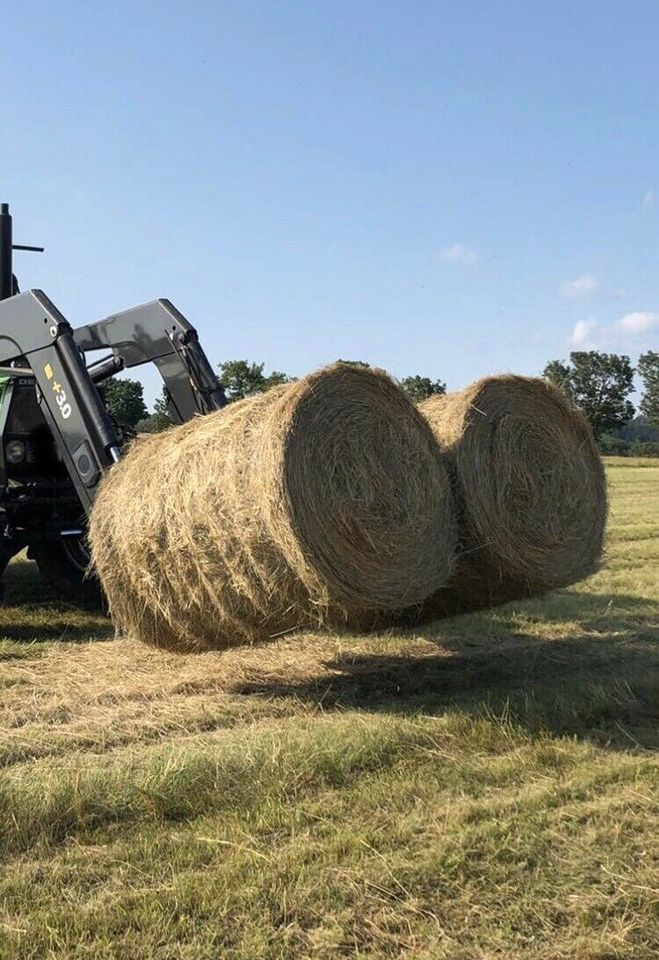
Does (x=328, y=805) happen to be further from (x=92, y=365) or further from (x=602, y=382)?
(x=602, y=382)

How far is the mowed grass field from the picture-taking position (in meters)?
2.99

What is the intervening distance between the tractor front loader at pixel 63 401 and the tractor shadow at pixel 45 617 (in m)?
0.18

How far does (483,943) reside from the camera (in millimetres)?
2934

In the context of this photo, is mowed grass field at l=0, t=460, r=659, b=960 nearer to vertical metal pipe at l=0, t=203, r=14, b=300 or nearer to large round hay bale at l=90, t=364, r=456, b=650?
large round hay bale at l=90, t=364, r=456, b=650

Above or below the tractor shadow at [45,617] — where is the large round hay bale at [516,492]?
above

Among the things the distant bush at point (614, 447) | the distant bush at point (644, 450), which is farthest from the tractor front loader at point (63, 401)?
the distant bush at point (614, 447)

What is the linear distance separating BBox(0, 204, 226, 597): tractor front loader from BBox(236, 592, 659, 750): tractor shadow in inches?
72.2

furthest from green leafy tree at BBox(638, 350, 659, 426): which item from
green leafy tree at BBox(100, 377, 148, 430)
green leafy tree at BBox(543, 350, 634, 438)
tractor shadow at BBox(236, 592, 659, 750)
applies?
tractor shadow at BBox(236, 592, 659, 750)

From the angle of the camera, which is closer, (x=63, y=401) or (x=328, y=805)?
(x=328, y=805)

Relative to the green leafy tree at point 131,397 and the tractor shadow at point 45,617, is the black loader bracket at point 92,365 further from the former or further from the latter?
the green leafy tree at point 131,397

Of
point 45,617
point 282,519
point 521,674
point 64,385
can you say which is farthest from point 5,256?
point 521,674

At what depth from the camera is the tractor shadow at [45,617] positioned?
293 inches

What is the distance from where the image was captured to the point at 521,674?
6.17 m

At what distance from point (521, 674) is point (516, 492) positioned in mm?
1327
